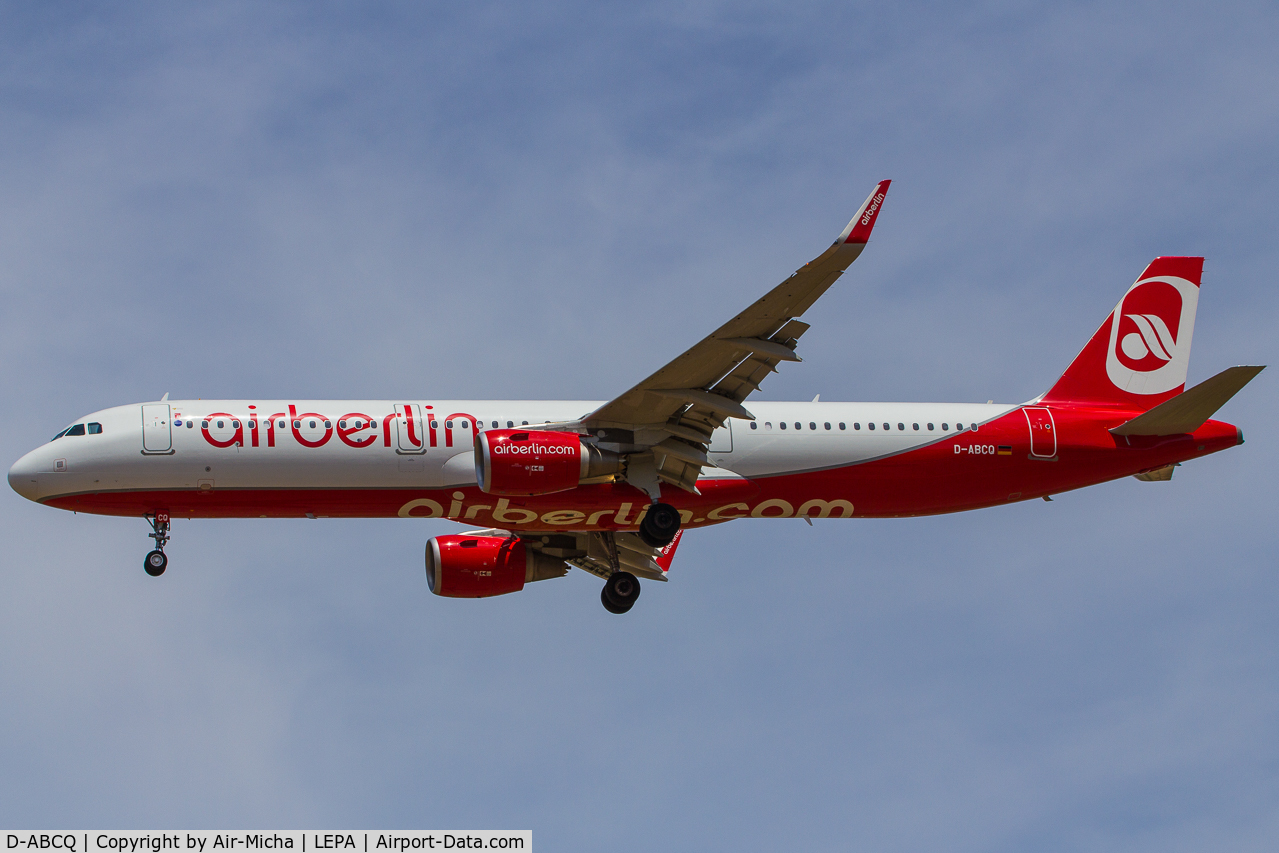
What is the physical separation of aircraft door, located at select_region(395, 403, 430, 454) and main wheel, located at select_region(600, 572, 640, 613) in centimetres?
722

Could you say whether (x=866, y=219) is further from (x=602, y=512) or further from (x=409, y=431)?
(x=409, y=431)

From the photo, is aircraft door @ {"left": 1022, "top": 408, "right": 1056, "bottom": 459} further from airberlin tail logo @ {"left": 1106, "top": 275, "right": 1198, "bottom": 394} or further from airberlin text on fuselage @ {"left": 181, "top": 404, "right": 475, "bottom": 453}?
airberlin text on fuselage @ {"left": 181, "top": 404, "right": 475, "bottom": 453}

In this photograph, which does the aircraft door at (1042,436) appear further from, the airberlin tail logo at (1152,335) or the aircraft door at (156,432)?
the aircraft door at (156,432)

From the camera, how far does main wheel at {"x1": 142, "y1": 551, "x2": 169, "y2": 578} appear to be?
3331 cm

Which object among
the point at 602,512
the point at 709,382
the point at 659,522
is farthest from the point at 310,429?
the point at 709,382

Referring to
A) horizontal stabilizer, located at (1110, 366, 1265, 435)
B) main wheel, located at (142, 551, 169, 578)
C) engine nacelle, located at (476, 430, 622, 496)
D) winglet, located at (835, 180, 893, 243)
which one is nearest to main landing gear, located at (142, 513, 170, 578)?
main wheel, located at (142, 551, 169, 578)

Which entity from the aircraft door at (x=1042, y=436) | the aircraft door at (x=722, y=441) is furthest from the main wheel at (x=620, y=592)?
the aircraft door at (x=1042, y=436)

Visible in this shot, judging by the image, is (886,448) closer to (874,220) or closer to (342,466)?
(874,220)

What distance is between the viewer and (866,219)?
27.6 meters

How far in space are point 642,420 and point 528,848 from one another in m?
9.82

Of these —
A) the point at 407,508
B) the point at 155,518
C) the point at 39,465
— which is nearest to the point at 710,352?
the point at 407,508

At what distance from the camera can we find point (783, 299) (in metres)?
29.3

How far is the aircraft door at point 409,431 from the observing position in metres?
33.5

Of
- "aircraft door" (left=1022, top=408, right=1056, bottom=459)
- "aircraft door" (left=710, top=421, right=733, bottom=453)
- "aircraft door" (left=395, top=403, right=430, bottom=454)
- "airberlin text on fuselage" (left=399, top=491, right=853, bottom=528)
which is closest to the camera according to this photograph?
"aircraft door" (left=395, top=403, right=430, bottom=454)
